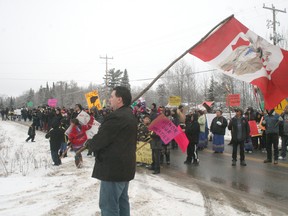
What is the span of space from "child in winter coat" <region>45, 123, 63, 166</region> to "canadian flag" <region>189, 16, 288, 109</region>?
291 inches

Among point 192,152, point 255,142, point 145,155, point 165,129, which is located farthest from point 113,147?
point 255,142

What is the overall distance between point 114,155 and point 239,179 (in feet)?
21.6

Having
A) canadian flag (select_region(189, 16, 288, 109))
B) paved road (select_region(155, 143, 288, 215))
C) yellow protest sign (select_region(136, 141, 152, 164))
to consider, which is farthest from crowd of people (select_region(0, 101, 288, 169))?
canadian flag (select_region(189, 16, 288, 109))

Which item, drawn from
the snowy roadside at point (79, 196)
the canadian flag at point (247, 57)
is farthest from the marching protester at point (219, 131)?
the canadian flag at point (247, 57)

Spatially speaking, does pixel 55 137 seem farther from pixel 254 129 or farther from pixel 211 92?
pixel 211 92

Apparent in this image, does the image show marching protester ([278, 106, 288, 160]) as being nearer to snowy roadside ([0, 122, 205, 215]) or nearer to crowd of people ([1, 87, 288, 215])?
crowd of people ([1, 87, 288, 215])

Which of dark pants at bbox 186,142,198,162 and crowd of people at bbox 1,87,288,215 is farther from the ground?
crowd of people at bbox 1,87,288,215

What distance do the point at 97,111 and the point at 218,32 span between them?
1545 cm

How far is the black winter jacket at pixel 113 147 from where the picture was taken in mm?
3623

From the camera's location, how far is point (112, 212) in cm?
373

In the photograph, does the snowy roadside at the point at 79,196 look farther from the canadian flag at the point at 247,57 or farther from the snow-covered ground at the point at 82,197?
the canadian flag at the point at 247,57

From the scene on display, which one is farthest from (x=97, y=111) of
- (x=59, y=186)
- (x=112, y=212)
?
(x=112, y=212)

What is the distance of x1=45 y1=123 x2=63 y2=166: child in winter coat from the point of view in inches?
428

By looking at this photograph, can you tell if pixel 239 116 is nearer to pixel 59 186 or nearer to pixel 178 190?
pixel 178 190
